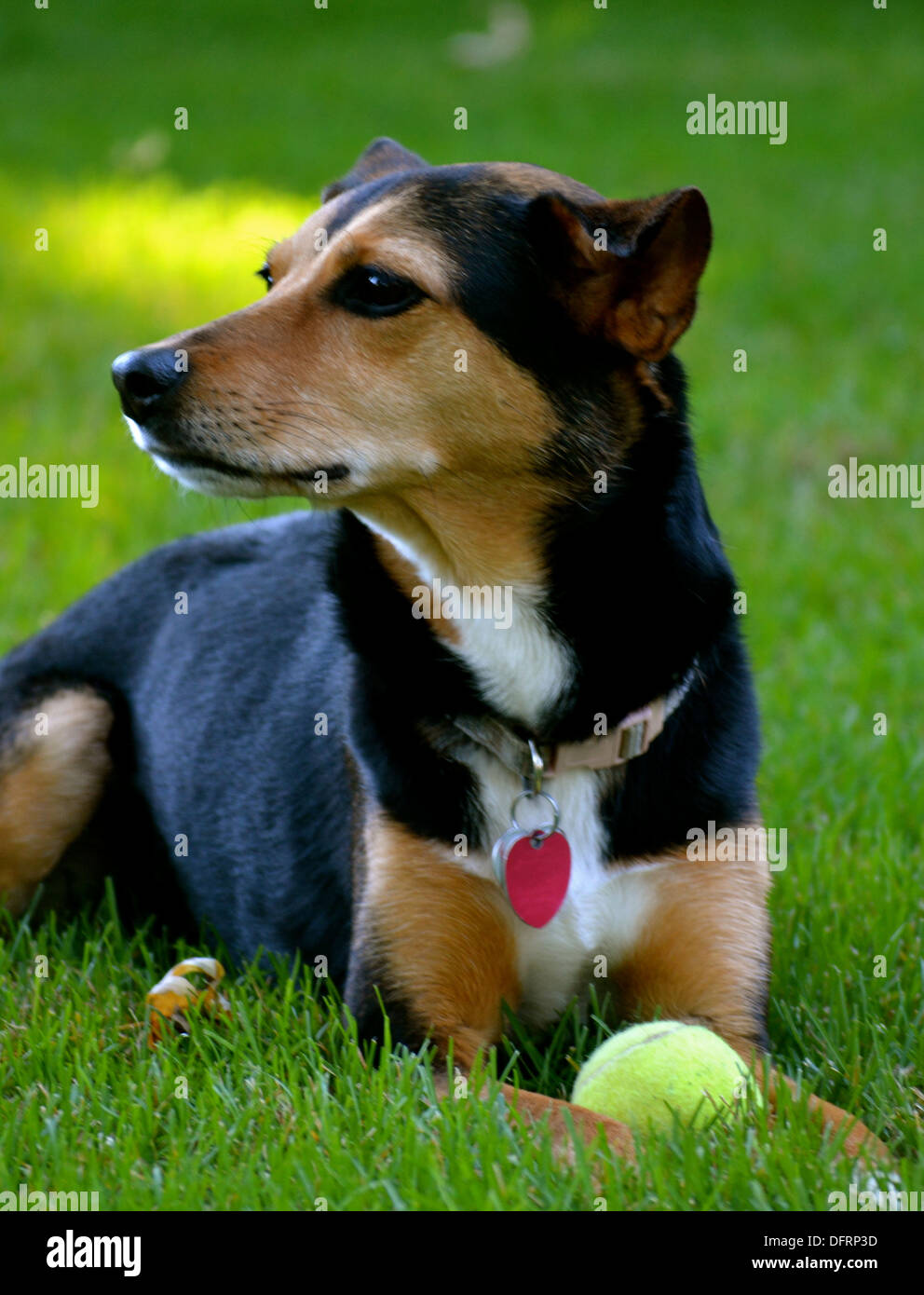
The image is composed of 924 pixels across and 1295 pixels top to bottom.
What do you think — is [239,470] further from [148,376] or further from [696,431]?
[696,431]

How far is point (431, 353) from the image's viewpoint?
3.10 meters

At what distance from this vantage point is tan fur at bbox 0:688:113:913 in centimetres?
420

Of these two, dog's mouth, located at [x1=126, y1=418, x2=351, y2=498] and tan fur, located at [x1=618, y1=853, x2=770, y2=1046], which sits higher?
dog's mouth, located at [x1=126, y1=418, x2=351, y2=498]

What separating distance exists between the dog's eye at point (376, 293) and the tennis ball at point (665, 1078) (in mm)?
1500

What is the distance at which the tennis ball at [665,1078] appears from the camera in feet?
9.29

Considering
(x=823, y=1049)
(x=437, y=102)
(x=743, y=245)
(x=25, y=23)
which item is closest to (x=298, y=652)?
(x=823, y=1049)

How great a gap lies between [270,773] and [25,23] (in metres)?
17.8

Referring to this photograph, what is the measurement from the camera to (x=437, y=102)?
15719mm

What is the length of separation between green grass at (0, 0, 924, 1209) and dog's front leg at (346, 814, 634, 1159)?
4.7 inches

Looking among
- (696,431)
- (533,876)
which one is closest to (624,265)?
(696,431)

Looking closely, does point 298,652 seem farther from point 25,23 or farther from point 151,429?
point 25,23

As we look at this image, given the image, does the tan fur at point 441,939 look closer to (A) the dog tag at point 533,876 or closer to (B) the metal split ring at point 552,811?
(A) the dog tag at point 533,876

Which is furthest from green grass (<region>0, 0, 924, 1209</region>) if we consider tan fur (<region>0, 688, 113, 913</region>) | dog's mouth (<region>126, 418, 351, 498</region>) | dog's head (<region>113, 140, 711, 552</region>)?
dog's head (<region>113, 140, 711, 552</region>)

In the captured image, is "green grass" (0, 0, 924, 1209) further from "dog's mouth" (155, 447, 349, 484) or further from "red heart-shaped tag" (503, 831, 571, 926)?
"dog's mouth" (155, 447, 349, 484)
